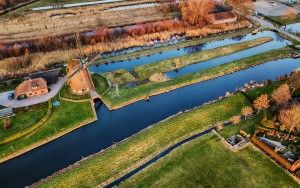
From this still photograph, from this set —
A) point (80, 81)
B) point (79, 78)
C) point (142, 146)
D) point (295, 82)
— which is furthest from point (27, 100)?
point (295, 82)

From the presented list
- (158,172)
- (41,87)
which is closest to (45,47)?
(41,87)

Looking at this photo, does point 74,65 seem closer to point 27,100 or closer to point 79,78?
point 79,78

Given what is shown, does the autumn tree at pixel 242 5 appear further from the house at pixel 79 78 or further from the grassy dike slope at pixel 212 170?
the grassy dike slope at pixel 212 170

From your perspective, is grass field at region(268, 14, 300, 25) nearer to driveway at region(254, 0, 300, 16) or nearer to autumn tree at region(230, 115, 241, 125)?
driveway at region(254, 0, 300, 16)

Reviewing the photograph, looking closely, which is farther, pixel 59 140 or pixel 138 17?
pixel 138 17

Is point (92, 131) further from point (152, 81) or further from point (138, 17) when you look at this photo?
point (138, 17)

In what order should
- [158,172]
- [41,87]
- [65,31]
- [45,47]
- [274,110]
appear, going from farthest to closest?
[65,31] < [45,47] < [41,87] < [274,110] < [158,172]

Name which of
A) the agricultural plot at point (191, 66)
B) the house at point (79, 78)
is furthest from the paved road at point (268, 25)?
the house at point (79, 78)
